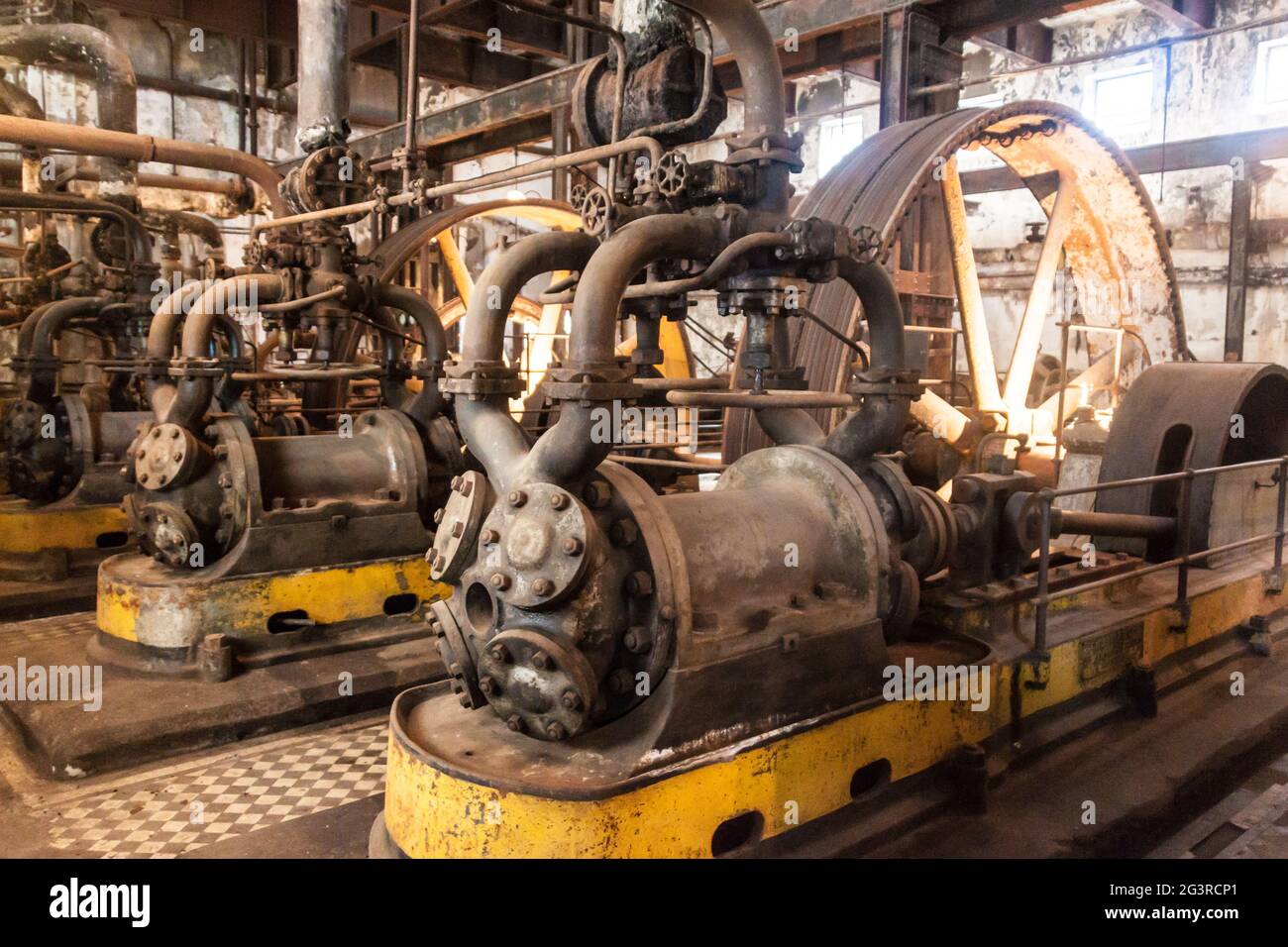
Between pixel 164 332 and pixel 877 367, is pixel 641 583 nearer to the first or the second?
pixel 877 367

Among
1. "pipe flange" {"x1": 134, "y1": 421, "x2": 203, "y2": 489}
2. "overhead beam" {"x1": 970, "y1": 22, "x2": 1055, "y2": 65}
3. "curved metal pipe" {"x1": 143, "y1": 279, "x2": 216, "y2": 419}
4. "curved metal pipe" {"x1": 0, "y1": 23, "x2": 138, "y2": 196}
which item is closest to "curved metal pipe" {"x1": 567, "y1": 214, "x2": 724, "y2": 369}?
"pipe flange" {"x1": 134, "y1": 421, "x2": 203, "y2": 489}

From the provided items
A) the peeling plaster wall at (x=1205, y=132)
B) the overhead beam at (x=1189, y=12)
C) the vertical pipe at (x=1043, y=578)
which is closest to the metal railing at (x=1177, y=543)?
the vertical pipe at (x=1043, y=578)

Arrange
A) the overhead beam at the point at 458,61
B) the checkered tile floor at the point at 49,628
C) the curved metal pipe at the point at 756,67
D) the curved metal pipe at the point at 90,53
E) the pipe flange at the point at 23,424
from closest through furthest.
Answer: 1. the curved metal pipe at the point at 756,67
2. the checkered tile floor at the point at 49,628
3. the pipe flange at the point at 23,424
4. the curved metal pipe at the point at 90,53
5. the overhead beam at the point at 458,61

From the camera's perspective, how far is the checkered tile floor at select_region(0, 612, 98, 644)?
14.6ft

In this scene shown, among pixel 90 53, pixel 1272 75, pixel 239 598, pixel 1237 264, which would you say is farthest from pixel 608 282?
pixel 1272 75

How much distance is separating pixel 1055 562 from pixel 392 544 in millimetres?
2783

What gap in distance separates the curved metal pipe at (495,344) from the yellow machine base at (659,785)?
25.4 inches

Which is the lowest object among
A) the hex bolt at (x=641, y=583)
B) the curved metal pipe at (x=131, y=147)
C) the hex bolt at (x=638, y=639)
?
the hex bolt at (x=638, y=639)

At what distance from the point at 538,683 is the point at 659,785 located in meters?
0.33

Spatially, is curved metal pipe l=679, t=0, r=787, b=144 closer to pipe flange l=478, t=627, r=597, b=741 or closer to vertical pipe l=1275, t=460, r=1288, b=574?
pipe flange l=478, t=627, r=597, b=741

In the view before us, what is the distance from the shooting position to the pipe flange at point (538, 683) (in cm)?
212

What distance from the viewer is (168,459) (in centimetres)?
390

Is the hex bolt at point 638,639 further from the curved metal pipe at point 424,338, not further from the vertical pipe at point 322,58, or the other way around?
the vertical pipe at point 322,58

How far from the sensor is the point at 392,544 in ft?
14.1
